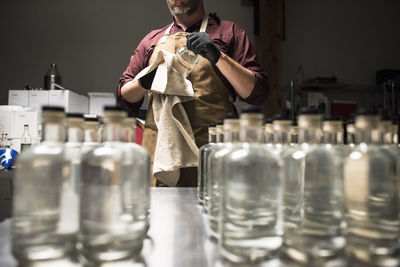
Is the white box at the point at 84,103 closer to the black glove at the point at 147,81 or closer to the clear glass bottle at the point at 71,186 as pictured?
the black glove at the point at 147,81

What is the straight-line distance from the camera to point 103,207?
49 centimetres

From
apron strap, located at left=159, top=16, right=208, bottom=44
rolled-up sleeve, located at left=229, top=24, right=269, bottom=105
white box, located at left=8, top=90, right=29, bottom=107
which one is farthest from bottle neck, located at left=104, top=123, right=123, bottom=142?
white box, located at left=8, top=90, right=29, bottom=107

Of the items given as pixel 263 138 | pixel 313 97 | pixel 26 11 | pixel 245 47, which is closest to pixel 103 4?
pixel 26 11

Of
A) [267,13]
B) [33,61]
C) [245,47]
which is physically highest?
[267,13]

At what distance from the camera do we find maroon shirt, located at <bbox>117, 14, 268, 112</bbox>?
4.96 ft

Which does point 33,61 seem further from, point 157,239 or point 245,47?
point 157,239

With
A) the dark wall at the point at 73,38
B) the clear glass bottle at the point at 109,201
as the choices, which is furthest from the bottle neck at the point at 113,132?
the dark wall at the point at 73,38

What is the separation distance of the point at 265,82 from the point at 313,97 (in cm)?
282

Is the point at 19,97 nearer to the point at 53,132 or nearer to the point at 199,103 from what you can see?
the point at 199,103

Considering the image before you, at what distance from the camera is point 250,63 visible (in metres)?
1.55

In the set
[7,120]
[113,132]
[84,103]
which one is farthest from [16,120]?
[113,132]

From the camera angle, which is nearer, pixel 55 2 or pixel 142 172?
pixel 142 172

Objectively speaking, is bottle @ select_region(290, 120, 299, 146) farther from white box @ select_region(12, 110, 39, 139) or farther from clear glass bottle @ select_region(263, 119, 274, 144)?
white box @ select_region(12, 110, 39, 139)

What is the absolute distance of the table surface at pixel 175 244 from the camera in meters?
0.47
